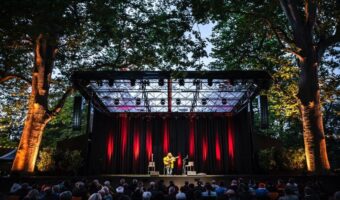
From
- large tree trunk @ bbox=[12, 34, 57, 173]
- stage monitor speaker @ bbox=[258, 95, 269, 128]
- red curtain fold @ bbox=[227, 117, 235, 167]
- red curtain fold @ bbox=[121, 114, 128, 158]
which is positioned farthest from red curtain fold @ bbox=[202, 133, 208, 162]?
large tree trunk @ bbox=[12, 34, 57, 173]

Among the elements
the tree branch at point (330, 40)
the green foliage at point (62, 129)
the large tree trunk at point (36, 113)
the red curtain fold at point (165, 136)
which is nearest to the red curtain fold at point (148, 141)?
the red curtain fold at point (165, 136)

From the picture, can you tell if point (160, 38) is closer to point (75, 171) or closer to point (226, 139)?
point (75, 171)

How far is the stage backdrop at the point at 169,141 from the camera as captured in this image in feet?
59.8

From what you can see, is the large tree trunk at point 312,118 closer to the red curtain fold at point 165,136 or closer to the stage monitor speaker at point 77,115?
the stage monitor speaker at point 77,115

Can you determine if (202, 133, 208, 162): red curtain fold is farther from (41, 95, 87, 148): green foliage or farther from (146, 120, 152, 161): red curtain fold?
(41, 95, 87, 148): green foliage

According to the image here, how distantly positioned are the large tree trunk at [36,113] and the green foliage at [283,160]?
10.1 metres

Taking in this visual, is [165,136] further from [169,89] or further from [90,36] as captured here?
[90,36]

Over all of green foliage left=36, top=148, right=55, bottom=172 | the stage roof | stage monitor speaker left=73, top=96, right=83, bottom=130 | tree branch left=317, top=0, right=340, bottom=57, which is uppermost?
tree branch left=317, top=0, right=340, bottom=57

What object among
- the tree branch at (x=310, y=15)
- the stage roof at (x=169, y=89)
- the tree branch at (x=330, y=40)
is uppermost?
the tree branch at (x=310, y=15)

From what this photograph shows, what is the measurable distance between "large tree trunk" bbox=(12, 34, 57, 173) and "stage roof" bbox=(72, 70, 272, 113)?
1639mm

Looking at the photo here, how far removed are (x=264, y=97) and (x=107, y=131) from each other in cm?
1083

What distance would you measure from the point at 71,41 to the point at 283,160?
11689 millimetres

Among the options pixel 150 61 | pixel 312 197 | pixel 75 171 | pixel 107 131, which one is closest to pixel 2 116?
pixel 107 131

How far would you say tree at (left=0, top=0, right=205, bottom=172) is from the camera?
7.04m
